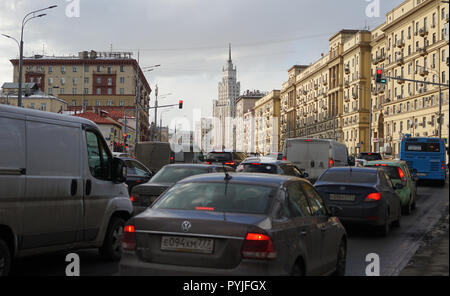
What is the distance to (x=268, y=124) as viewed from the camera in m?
161

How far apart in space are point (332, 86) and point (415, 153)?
235 ft

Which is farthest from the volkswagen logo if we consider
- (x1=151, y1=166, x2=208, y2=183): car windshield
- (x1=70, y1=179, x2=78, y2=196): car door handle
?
(x1=151, y1=166, x2=208, y2=183): car windshield

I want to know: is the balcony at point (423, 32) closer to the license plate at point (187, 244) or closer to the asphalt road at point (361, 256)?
the asphalt road at point (361, 256)

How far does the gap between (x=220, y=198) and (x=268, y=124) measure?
156 m

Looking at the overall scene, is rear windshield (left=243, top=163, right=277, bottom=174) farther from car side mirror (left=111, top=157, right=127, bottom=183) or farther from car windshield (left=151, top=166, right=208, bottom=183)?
car side mirror (left=111, top=157, right=127, bottom=183)

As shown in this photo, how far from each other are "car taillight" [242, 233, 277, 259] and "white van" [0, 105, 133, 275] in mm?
2918

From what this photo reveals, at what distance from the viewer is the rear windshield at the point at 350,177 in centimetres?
1331

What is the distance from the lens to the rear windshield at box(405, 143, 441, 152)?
1411 inches

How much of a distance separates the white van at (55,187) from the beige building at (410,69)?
54.0 meters

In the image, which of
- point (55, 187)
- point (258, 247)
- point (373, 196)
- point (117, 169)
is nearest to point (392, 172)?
point (373, 196)
